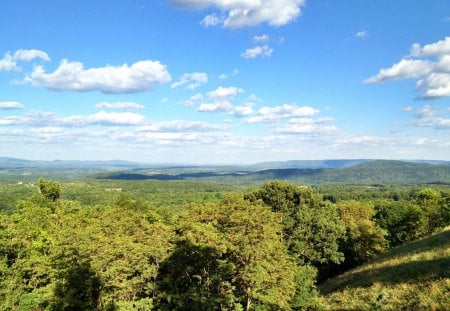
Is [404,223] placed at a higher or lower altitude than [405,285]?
lower

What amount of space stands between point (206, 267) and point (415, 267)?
1872cm

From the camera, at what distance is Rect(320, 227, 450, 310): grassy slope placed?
2408 cm

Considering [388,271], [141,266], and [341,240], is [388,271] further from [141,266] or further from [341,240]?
[341,240]

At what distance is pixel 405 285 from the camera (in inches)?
1093

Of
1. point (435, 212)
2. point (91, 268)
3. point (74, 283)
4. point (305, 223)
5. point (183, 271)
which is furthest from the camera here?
point (435, 212)

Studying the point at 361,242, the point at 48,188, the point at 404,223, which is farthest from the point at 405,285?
the point at 48,188

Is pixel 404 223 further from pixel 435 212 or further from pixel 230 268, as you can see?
pixel 230 268

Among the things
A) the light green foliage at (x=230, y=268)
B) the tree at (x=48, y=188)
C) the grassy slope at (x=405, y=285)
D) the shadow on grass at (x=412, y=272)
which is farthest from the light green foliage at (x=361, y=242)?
the tree at (x=48, y=188)

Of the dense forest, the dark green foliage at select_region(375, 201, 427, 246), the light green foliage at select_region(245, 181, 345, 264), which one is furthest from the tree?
the dark green foliage at select_region(375, 201, 427, 246)

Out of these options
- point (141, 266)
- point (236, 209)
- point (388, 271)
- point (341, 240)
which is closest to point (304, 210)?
point (341, 240)

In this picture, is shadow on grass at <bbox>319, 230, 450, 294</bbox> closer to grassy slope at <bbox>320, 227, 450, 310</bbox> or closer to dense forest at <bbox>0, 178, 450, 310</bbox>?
grassy slope at <bbox>320, 227, 450, 310</bbox>

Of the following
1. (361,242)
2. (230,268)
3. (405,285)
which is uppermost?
(405,285)

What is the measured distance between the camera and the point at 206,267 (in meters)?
36.7

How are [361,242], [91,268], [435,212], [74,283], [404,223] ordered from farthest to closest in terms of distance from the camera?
1. [435,212]
2. [404,223]
3. [361,242]
4. [74,283]
5. [91,268]
